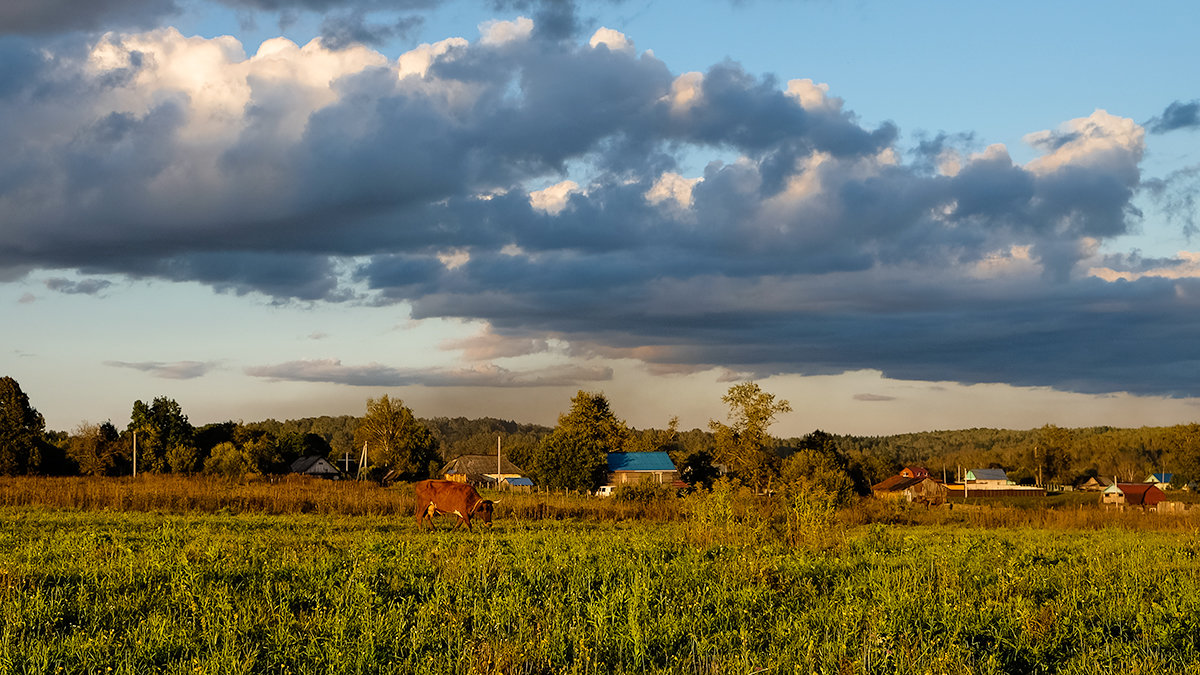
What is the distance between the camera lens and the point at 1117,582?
13336 millimetres

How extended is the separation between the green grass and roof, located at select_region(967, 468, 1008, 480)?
5279 inches

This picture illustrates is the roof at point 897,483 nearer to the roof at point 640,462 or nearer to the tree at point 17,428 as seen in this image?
the roof at point 640,462

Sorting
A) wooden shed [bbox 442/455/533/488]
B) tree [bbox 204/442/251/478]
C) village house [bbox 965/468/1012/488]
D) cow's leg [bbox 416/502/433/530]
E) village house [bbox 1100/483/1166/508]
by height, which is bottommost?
village house [bbox 965/468/1012/488]

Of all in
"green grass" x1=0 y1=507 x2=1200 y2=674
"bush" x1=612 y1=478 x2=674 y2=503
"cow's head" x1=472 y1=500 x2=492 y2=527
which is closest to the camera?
"green grass" x1=0 y1=507 x2=1200 y2=674

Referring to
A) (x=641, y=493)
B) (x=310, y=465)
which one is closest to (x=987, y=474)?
(x=310, y=465)

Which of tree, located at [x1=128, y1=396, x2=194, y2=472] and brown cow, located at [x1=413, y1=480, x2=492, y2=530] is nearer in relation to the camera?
brown cow, located at [x1=413, y1=480, x2=492, y2=530]

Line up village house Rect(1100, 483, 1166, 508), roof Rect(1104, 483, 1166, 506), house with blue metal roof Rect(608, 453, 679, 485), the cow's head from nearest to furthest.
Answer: the cow's head < roof Rect(1104, 483, 1166, 506) < village house Rect(1100, 483, 1166, 508) < house with blue metal roof Rect(608, 453, 679, 485)

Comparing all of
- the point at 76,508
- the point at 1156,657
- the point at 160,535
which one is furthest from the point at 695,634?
the point at 76,508

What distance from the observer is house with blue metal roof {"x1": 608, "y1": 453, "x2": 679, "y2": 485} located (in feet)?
271

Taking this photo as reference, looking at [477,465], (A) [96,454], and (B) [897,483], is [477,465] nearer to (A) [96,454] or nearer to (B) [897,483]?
(A) [96,454]

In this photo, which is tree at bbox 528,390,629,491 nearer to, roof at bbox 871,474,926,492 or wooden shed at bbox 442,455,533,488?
wooden shed at bbox 442,455,533,488

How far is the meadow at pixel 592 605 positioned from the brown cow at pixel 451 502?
545 centimetres

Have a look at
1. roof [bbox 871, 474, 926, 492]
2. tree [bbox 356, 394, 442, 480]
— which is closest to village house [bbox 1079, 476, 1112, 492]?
roof [bbox 871, 474, 926, 492]

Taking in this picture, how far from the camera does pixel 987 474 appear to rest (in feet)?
463
